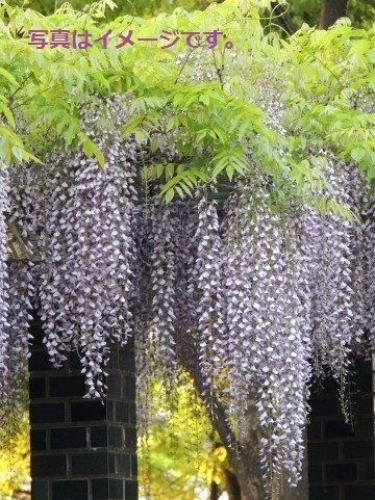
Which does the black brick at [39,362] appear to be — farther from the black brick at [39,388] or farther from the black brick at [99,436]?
the black brick at [99,436]

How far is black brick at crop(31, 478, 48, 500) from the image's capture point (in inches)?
308

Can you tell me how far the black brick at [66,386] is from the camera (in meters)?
7.82

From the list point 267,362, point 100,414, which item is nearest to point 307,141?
point 267,362

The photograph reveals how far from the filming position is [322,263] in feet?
26.3

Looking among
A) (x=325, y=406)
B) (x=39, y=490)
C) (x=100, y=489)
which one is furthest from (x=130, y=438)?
(x=325, y=406)

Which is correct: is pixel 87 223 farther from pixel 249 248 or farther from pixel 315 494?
pixel 315 494

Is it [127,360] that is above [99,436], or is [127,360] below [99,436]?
above

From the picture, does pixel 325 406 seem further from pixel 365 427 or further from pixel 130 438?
pixel 130 438

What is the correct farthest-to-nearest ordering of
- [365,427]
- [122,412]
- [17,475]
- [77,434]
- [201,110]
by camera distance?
1. [17,475]
2. [365,427]
3. [122,412]
4. [77,434]
5. [201,110]

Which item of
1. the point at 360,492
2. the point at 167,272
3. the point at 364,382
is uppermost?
the point at 167,272

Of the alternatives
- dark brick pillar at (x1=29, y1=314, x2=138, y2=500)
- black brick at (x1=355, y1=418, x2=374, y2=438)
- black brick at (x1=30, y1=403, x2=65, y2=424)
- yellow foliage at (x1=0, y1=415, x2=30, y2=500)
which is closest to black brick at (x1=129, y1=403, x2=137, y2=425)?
dark brick pillar at (x1=29, y1=314, x2=138, y2=500)

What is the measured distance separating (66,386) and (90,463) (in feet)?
1.40

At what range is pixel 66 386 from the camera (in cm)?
785

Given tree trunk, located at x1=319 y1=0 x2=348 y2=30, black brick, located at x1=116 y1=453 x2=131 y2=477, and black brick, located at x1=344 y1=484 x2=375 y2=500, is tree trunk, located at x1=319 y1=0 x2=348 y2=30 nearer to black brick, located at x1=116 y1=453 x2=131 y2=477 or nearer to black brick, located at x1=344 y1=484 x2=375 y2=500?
black brick, located at x1=344 y1=484 x2=375 y2=500
